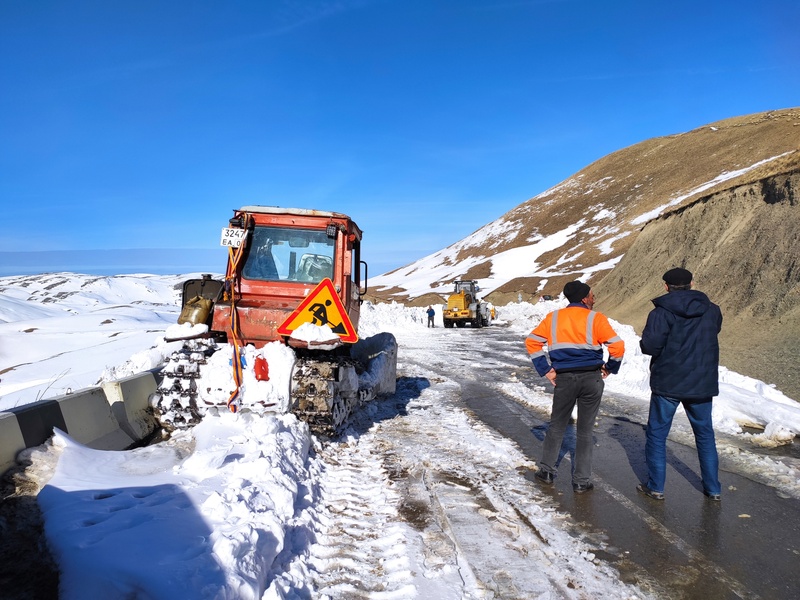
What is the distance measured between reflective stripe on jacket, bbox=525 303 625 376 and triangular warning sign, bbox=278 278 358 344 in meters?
2.11

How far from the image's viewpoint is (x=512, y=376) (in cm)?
1182

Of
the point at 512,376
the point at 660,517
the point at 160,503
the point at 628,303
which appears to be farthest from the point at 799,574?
the point at 628,303

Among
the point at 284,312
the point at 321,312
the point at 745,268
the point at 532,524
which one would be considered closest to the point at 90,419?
the point at 284,312

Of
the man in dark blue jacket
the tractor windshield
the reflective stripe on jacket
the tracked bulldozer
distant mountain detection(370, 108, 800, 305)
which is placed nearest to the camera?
the man in dark blue jacket

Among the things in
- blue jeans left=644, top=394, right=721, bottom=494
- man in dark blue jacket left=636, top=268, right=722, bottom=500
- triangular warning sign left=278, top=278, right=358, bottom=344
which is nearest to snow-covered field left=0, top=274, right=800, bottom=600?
triangular warning sign left=278, top=278, right=358, bottom=344

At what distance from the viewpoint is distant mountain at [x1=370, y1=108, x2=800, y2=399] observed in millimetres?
12938

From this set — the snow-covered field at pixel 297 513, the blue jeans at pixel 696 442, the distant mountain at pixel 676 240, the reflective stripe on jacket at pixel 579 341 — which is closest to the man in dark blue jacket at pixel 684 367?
the blue jeans at pixel 696 442

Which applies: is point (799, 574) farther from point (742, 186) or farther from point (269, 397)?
point (742, 186)

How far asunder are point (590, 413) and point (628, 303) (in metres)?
19.3

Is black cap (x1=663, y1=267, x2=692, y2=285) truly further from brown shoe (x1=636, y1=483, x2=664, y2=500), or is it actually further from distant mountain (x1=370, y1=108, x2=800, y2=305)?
distant mountain (x1=370, y1=108, x2=800, y2=305)

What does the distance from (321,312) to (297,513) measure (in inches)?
93.7

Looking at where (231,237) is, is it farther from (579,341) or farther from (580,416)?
(580,416)

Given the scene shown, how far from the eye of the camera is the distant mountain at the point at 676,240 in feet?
42.4

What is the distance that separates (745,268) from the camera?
15.1 metres
